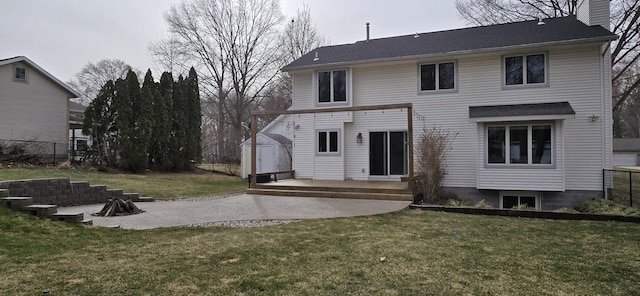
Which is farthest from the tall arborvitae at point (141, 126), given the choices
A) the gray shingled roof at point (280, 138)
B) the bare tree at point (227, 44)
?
the bare tree at point (227, 44)

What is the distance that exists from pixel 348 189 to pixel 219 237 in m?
6.01

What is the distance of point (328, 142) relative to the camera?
571 inches

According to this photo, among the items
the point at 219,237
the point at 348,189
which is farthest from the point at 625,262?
the point at 348,189

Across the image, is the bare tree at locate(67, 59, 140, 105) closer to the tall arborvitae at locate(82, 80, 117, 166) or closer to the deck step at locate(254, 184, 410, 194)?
the tall arborvitae at locate(82, 80, 117, 166)

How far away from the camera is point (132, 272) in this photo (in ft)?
13.0

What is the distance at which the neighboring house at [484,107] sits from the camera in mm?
11492

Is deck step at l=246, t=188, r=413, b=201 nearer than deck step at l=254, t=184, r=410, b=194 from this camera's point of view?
Yes

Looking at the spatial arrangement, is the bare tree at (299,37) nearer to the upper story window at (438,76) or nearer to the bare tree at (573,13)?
the bare tree at (573,13)

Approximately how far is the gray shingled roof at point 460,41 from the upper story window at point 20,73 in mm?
14439

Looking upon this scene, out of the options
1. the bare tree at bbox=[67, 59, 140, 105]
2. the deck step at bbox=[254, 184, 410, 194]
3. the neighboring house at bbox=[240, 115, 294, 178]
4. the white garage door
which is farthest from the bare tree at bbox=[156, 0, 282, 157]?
the white garage door

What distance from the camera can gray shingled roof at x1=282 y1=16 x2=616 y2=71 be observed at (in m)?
11.9

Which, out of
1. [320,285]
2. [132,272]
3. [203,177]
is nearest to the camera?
[320,285]

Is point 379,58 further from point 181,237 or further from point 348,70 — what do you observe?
point 181,237

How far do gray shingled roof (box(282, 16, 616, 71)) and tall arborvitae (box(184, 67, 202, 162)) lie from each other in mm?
7859
